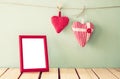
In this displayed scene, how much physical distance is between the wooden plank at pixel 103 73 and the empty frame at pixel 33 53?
34 centimetres

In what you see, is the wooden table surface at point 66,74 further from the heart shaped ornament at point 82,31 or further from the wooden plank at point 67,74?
the heart shaped ornament at point 82,31

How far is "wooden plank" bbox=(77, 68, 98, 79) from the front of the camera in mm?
1287

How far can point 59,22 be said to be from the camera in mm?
1519

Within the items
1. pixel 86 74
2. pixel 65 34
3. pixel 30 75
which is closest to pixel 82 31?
pixel 65 34

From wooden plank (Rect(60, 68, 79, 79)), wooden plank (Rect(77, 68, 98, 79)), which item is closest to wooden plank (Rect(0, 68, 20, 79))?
wooden plank (Rect(60, 68, 79, 79))

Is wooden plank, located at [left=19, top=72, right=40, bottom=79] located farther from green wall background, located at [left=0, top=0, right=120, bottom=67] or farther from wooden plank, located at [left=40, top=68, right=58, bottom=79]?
green wall background, located at [left=0, top=0, right=120, bottom=67]

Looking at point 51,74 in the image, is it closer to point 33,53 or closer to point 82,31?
point 33,53

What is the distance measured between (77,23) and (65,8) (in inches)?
5.5

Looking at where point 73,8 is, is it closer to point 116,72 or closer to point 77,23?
point 77,23

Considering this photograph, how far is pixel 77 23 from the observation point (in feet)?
5.02

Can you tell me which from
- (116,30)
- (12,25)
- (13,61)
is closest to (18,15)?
(12,25)

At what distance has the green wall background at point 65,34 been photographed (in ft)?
5.06

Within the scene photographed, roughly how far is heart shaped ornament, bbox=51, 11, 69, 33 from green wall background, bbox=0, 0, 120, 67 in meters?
0.04

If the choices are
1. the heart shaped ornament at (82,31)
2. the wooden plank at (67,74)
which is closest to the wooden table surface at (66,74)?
the wooden plank at (67,74)
